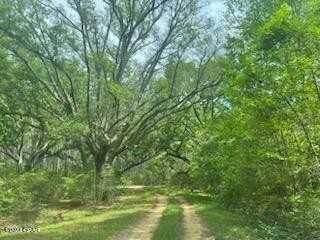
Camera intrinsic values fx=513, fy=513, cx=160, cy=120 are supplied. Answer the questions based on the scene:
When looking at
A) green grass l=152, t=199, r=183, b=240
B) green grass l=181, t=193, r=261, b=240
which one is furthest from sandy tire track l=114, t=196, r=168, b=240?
green grass l=181, t=193, r=261, b=240

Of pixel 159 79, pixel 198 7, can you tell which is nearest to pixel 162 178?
pixel 159 79

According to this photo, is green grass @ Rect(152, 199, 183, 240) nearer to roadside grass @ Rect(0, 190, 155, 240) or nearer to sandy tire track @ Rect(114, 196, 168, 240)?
A: sandy tire track @ Rect(114, 196, 168, 240)

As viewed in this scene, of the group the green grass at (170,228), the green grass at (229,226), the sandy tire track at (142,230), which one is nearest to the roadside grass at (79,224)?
the sandy tire track at (142,230)

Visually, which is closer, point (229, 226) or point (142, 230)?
point (142, 230)

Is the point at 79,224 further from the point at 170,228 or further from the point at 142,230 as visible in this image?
the point at 170,228

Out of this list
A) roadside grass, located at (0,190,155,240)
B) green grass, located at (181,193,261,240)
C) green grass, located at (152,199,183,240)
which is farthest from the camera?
green grass, located at (152,199,183,240)

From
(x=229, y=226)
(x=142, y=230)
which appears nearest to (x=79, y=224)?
(x=142, y=230)

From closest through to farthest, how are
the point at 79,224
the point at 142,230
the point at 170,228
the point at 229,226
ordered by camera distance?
the point at 142,230, the point at 170,228, the point at 229,226, the point at 79,224

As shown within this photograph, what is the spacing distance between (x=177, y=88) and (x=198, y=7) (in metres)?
5.99

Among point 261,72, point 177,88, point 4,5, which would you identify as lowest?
point 261,72

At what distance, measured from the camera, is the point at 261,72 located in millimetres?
16875

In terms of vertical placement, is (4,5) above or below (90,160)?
above

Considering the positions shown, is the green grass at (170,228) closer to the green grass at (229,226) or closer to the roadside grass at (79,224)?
the green grass at (229,226)

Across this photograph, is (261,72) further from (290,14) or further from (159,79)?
(159,79)
